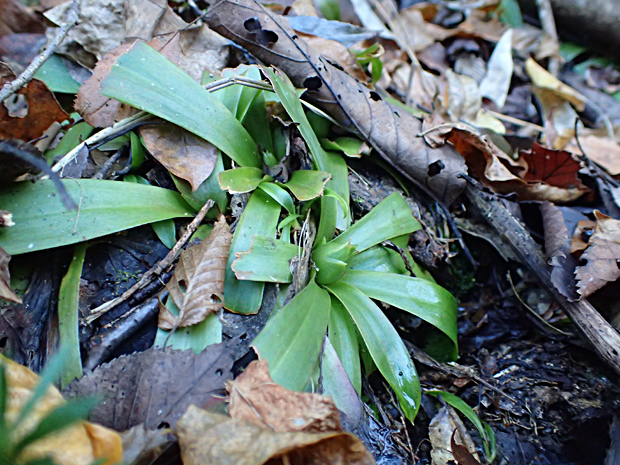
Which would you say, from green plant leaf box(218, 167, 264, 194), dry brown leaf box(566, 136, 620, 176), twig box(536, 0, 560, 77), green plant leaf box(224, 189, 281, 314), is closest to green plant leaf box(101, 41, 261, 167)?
green plant leaf box(218, 167, 264, 194)

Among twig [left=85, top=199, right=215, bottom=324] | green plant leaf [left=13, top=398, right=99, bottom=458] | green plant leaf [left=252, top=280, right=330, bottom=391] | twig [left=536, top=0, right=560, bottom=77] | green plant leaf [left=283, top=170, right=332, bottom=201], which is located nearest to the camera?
green plant leaf [left=13, top=398, right=99, bottom=458]

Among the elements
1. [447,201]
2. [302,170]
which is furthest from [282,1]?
[447,201]

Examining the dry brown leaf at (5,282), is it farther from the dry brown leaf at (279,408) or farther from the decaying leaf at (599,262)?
the decaying leaf at (599,262)

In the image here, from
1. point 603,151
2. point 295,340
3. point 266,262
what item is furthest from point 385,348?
point 603,151

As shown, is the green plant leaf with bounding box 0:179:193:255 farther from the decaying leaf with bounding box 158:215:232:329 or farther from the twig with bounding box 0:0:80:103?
the twig with bounding box 0:0:80:103

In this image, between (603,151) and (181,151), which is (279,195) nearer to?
(181,151)

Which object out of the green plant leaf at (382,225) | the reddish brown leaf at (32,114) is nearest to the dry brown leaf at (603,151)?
the green plant leaf at (382,225)
